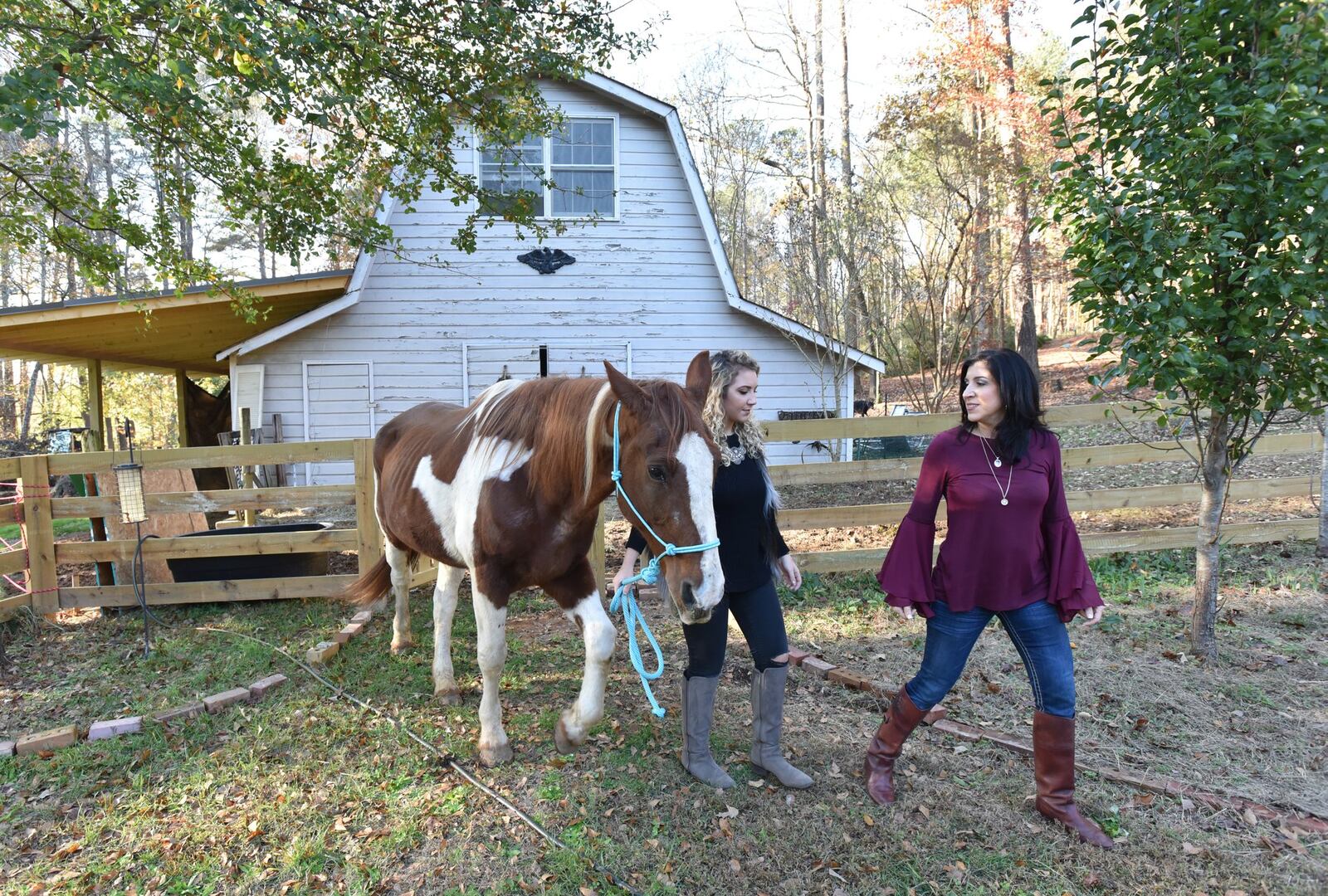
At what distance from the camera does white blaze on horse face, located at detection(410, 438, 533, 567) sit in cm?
313

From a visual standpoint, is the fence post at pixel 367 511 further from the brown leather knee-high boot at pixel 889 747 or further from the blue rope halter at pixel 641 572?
the brown leather knee-high boot at pixel 889 747

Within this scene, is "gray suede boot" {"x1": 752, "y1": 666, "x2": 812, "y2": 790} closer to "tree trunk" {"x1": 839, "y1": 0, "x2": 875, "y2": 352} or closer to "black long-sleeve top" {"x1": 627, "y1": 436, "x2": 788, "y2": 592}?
"black long-sleeve top" {"x1": 627, "y1": 436, "x2": 788, "y2": 592}

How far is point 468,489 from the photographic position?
327cm

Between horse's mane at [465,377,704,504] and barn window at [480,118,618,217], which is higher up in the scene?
barn window at [480,118,618,217]

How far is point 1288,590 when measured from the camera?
5.16m

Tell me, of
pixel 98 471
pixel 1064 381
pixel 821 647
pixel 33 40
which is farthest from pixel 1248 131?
pixel 1064 381

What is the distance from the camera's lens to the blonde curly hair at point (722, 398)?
2.77m

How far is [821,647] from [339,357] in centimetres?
847

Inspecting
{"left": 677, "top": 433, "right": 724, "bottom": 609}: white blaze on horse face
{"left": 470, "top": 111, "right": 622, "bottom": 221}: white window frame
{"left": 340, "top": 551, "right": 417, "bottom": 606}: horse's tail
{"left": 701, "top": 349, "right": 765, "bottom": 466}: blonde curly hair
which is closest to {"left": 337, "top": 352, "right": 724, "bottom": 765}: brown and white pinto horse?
{"left": 677, "top": 433, "right": 724, "bottom": 609}: white blaze on horse face

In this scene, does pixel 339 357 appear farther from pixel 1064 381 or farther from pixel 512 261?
pixel 1064 381

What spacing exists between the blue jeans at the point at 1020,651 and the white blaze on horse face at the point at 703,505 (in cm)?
106

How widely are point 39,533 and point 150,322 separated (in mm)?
3024

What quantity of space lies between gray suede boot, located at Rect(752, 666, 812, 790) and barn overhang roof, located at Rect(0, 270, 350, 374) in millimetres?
6067

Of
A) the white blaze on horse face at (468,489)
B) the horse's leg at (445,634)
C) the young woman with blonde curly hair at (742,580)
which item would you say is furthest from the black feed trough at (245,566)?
the young woman with blonde curly hair at (742,580)
